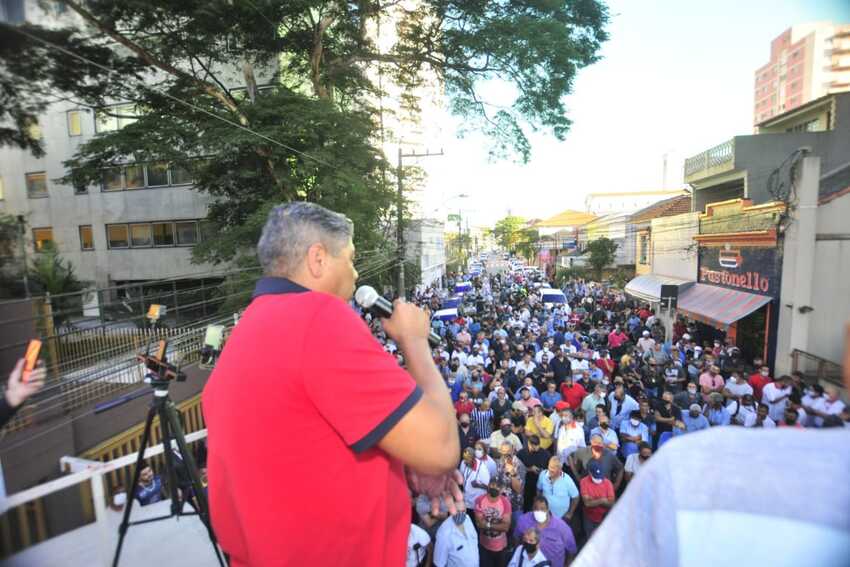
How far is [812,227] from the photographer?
10.9 m

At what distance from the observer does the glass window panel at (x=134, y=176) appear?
8438 mm

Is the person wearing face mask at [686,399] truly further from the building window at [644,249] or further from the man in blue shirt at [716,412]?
the building window at [644,249]

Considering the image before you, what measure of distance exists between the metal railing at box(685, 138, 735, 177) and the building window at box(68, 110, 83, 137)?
19518mm

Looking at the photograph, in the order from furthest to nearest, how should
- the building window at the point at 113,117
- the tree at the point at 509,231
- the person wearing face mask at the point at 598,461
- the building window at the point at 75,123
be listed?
the tree at the point at 509,231
the building window at the point at 113,117
the person wearing face mask at the point at 598,461
the building window at the point at 75,123

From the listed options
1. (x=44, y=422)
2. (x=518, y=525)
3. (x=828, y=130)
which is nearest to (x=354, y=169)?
(x=44, y=422)

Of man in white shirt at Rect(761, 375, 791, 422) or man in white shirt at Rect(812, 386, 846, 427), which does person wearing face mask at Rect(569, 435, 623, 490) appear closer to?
man in white shirt at Rect(812, 386, 846, 427)

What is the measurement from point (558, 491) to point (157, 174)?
378 inches

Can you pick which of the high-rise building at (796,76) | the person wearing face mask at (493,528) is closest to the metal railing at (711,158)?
the person wearing face mask at (493,528)

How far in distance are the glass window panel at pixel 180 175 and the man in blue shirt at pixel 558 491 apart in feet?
30.0

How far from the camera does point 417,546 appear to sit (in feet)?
14.5

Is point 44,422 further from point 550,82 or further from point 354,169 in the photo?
point 550,82

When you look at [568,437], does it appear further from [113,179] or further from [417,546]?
[113,179]

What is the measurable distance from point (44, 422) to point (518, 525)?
531 cm

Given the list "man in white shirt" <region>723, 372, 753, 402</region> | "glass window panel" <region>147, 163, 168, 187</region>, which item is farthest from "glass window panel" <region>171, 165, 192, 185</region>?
"man in white shirt" <region>723, 372, 753, 402</region>
